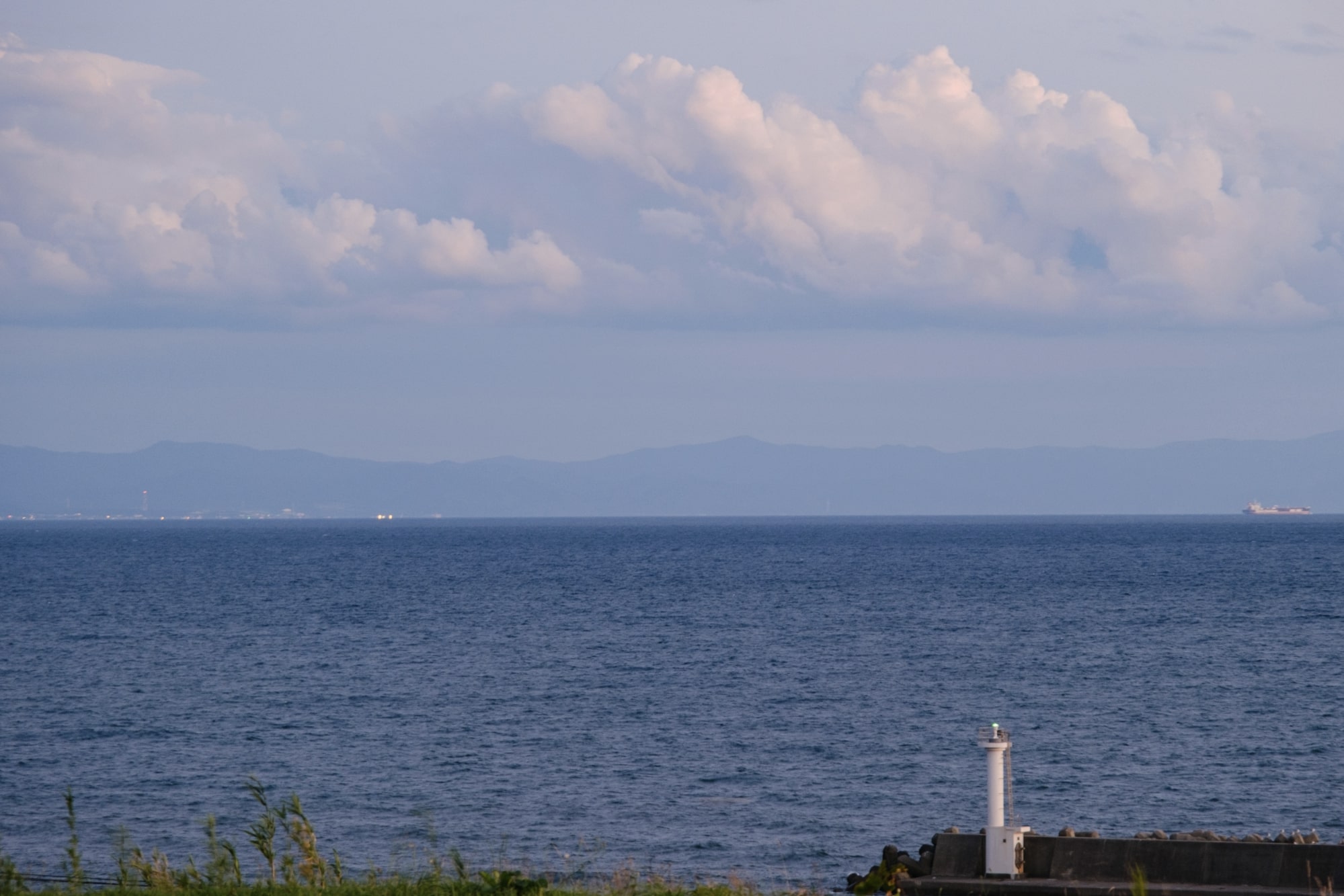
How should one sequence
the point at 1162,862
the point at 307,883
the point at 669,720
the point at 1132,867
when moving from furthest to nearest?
the point at 669,720, the point at 1162,862, the point at 1132,867, the point at 307,883

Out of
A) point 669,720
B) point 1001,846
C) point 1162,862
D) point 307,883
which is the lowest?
point 669,720

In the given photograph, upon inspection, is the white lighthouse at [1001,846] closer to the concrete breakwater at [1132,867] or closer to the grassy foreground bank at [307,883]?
the concrete breakwater at [1132,867]

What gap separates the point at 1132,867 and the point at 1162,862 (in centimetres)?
93

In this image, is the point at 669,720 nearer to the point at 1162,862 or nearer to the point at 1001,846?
the point at 1162,862

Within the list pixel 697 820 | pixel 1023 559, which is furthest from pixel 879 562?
pixel 697 820

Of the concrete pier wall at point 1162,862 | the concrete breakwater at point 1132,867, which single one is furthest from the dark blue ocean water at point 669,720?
the concrete pier wall at point 1162,862

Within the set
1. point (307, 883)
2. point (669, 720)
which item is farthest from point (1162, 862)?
point (669, 720)

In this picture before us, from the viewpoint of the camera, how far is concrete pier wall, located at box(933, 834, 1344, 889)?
1934 centimetres

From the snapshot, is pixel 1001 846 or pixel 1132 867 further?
pixel 1132 867

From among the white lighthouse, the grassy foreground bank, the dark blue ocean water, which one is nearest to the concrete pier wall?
the white lighthouse

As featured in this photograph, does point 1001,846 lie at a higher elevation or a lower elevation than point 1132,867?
higher

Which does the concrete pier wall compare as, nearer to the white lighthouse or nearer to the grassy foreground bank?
the white lighthouse

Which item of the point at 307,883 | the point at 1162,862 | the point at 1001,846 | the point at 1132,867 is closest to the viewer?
the point at 307,883

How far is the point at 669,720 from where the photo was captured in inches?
1879
